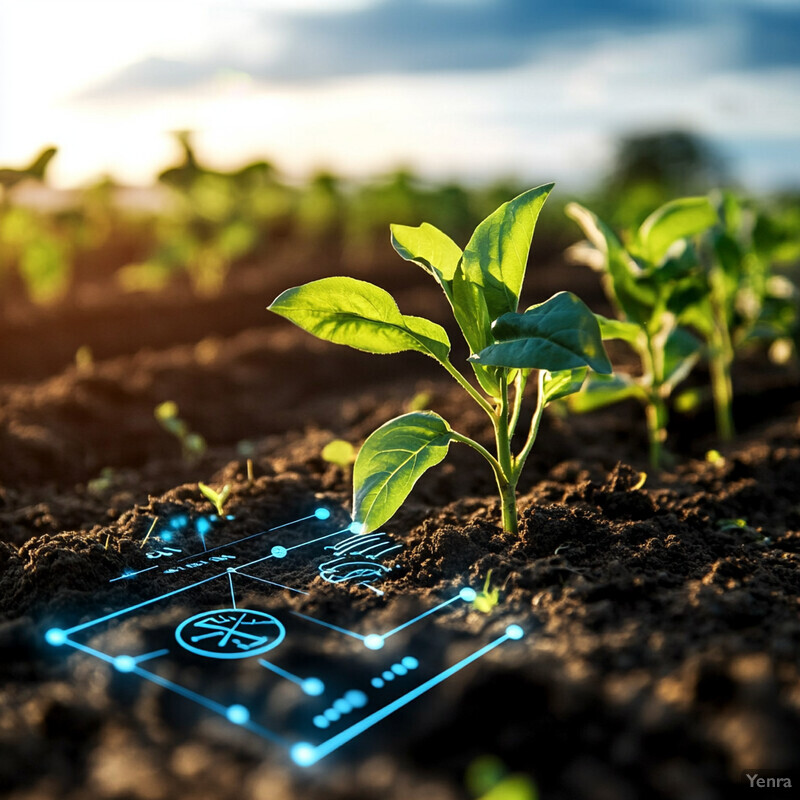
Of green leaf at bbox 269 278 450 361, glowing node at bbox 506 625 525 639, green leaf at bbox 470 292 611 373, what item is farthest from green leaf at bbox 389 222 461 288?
glowing node at bbox 506 625 525 639

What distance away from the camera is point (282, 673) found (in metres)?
1.33

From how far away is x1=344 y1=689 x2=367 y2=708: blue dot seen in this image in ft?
4.05

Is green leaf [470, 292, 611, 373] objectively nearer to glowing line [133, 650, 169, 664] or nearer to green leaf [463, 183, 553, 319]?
green leaf [463, 183, 553, 319]

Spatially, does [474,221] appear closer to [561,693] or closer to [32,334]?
[32,334]

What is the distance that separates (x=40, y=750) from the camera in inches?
44.8

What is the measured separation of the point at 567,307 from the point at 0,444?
2.39 metres

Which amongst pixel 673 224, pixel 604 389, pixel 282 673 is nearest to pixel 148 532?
pixel 282 673

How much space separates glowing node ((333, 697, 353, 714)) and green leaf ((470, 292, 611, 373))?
637 millimetres

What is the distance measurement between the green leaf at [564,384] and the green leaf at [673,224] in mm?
917

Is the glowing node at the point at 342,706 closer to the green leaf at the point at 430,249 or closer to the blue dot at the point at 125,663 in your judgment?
the blue dot at the point at 125,663

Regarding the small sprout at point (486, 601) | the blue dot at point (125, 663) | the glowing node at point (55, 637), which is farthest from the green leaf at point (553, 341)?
the glowing node at point (55, 637)

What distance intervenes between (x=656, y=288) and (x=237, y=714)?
1826 mm

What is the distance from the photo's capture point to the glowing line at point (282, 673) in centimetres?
130

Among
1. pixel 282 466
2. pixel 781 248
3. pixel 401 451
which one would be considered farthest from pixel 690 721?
pixel 781 248
